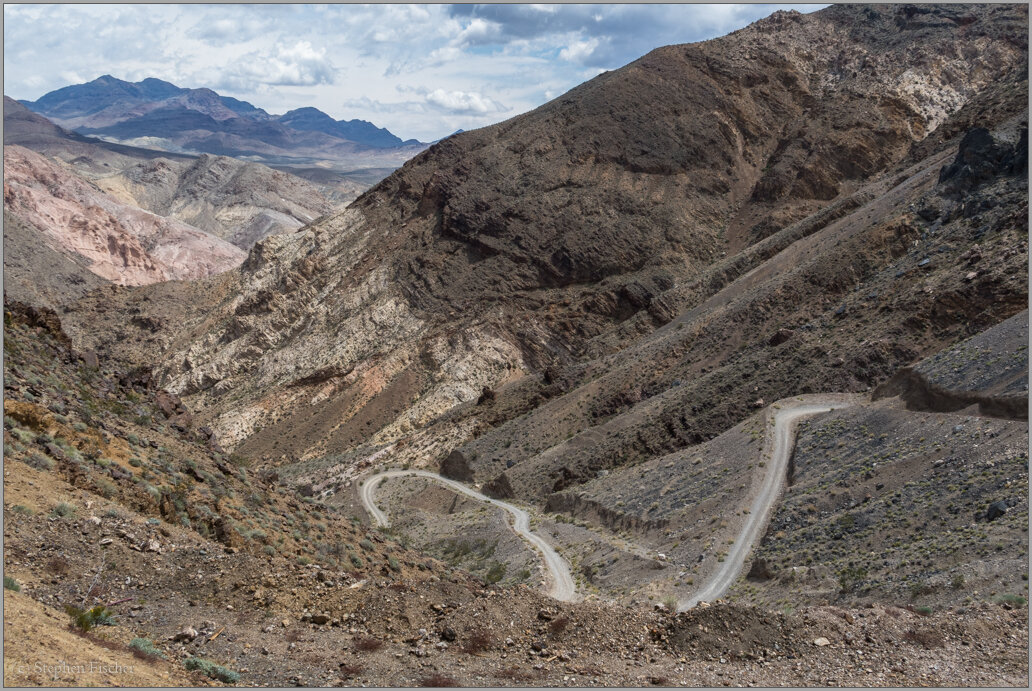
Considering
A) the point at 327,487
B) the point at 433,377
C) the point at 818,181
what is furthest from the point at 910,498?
the point at 818,181

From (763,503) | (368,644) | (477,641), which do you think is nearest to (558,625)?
(477,641)

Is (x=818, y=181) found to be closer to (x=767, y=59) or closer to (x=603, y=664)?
(x=767, y=59)

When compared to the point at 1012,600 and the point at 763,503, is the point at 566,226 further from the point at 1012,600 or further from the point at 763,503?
the point at 1012,600

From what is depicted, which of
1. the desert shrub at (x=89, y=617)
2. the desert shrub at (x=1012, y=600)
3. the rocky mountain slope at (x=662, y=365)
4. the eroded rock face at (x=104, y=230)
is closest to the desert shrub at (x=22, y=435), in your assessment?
the rocky mountain slope at (x=662, y=365)

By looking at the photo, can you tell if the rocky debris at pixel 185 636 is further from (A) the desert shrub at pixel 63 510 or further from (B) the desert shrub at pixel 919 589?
(B) the desert shrub at pixel 919 589

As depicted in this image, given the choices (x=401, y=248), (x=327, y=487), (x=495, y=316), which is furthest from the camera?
(x=401, y=248)
